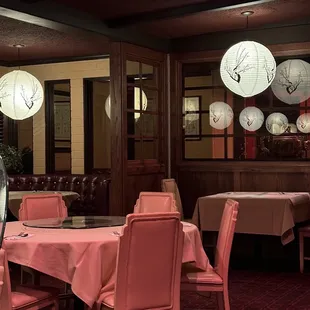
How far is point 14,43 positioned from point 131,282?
5196 mm

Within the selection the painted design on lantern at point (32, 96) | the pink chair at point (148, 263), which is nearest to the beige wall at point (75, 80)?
the painted design on lantern at point (32, 96)

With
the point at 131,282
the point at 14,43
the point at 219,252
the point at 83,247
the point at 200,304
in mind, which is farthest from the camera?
the point at 14,43

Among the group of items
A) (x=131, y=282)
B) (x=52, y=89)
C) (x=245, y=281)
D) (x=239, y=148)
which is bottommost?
(x=245, y=281)

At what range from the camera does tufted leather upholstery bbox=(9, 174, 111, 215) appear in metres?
7.17

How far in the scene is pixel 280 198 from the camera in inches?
216

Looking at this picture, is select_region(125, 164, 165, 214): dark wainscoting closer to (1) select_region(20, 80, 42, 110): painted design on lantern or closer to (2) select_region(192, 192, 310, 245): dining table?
(2) select_region(192, 192, 310, 245): dining table

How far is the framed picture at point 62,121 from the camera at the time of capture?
8.98 metres

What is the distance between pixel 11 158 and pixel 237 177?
3.26m

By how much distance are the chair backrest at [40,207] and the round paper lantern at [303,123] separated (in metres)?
3.20

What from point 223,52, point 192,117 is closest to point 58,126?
point 192,117

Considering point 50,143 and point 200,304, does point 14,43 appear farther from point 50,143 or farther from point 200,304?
point 200,304

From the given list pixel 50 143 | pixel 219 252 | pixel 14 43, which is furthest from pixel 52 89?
pixel 219 252

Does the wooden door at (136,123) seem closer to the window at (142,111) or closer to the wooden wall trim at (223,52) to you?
the window at (142,111)

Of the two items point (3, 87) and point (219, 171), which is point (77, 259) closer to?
point (3, 87)
